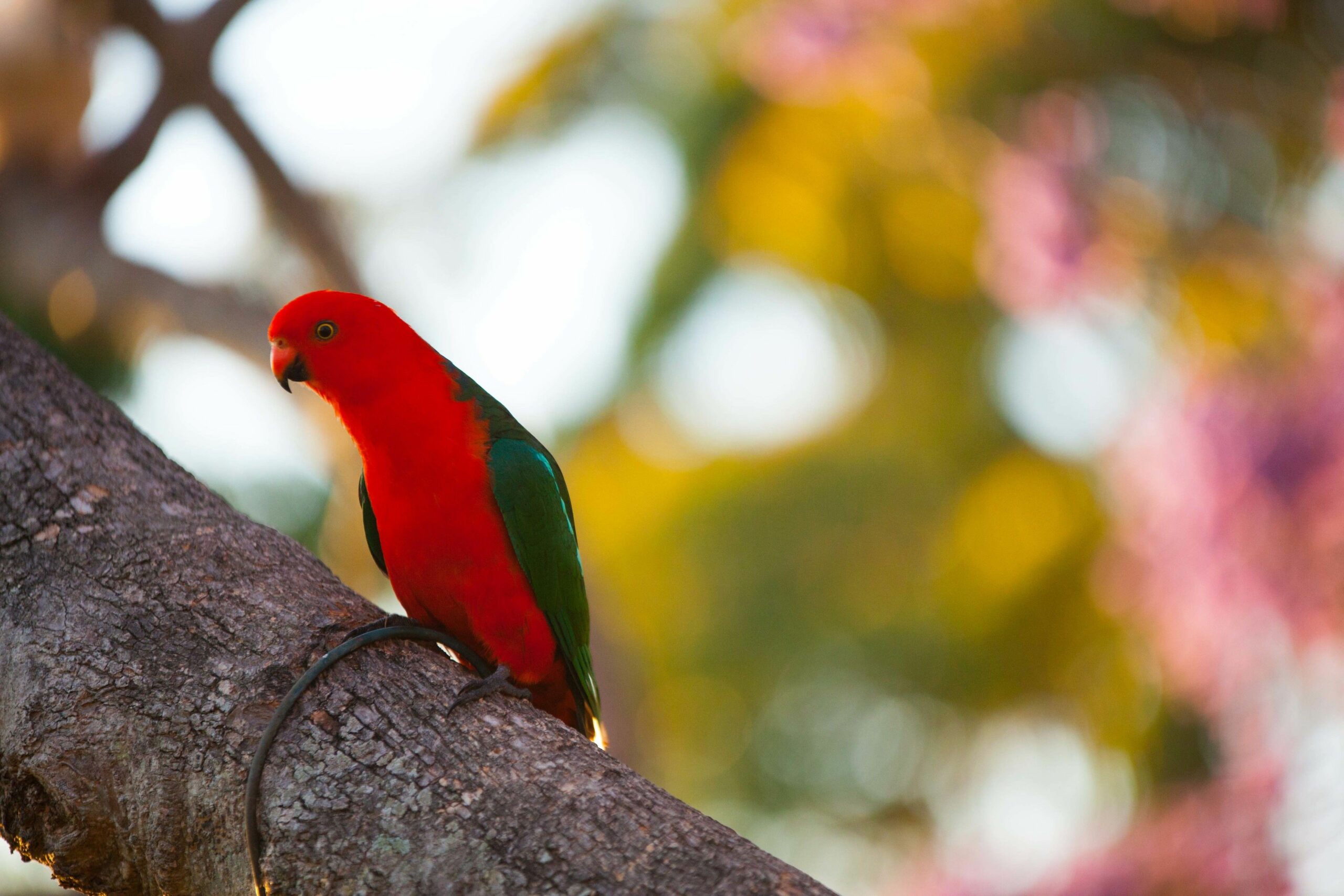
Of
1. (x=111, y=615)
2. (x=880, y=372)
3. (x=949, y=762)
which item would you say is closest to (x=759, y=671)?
(x=949, y=762)

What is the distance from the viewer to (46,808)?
6.02 feet

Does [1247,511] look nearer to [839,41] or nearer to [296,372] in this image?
[839,41]

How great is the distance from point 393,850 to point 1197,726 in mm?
7430

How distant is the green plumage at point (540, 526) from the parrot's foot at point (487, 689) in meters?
0.48

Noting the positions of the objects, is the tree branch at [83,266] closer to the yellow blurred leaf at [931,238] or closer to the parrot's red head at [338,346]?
the parrot's red head at [338,346]

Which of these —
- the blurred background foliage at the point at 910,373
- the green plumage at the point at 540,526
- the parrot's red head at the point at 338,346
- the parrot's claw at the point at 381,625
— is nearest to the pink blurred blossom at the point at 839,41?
the blurred background foliage at the point at 910,373

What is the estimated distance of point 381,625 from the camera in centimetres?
206

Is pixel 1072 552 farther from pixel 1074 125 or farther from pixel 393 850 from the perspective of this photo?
pixel 393 850

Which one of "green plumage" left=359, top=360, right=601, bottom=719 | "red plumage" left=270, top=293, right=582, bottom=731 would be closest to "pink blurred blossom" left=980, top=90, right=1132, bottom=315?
"green plumage" left=359, top=360, right=601, bottom=719

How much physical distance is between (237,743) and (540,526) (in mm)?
977

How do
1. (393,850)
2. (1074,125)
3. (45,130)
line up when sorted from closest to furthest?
(393,850) < (45,130) < (1074,125)

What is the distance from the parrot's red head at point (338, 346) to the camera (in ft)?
8.49

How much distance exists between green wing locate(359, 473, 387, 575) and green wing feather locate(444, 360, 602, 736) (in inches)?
15.5

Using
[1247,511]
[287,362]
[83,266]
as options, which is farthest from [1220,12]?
[83,266]
